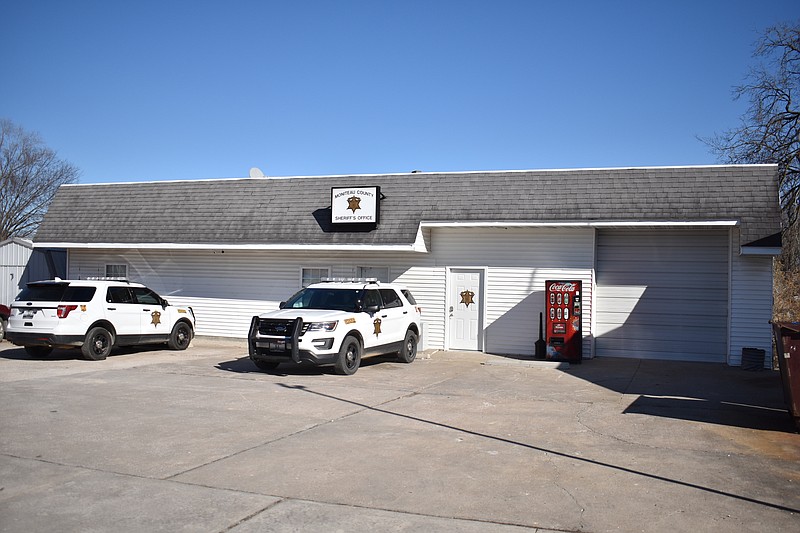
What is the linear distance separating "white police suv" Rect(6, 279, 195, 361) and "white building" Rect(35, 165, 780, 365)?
366cm

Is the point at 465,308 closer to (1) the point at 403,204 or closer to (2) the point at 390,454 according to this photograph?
(1) the point at 403,204

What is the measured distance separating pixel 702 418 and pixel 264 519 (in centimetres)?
716

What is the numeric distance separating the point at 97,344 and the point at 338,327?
612 centimetres

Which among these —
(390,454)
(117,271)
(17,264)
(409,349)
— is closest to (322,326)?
(409,349)

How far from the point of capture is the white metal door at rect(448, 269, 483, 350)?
19766 mm

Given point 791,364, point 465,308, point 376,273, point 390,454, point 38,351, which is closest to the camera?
point 390,454

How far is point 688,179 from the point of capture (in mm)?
18172

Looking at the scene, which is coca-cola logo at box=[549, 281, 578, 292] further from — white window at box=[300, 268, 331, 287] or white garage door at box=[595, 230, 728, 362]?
white window at box=[300, 268, 331, 287]

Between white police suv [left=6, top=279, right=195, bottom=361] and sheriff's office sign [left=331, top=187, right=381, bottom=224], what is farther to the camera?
sheriff's office sign [left=331, top=187, right=381, bottom=224]

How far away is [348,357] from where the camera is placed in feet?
49.1

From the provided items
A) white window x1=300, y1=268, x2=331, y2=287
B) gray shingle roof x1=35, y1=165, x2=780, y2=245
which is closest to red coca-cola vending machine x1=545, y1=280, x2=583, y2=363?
gray shingle roof x1=35, y1=165, x2=780, y2=245

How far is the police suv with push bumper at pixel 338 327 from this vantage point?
1429cm

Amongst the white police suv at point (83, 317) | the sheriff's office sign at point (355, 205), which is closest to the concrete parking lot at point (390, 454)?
the white police suv at point (83, 317)

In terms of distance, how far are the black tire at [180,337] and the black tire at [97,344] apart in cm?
198
